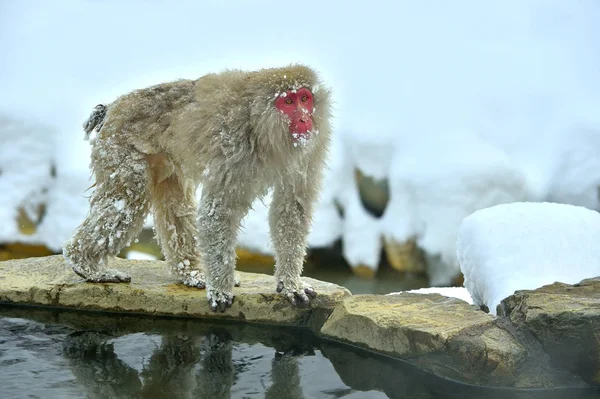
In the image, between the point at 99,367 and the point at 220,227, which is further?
the point at 220,227

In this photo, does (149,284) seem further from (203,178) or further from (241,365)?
(241,365)

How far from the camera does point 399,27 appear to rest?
866cm

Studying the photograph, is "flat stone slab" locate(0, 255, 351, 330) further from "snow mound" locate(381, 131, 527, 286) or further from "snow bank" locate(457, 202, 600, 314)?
"snow mound" locate(381, 131, 527, 286)

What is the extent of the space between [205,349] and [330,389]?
862mm

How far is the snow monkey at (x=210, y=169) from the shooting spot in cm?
375

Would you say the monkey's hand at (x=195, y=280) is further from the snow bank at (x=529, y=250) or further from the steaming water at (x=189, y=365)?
the snow bank at (x=529, y=250)

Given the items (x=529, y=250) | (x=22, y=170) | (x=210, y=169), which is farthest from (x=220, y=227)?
(x=22, y=170)

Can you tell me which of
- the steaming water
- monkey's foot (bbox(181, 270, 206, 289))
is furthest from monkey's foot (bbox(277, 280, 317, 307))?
monkey's foot (bbox(181, 270, 206, 289))

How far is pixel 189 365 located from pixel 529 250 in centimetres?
204

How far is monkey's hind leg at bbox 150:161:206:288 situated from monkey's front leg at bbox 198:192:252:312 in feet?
1.96

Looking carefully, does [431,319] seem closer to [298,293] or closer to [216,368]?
[298,293]

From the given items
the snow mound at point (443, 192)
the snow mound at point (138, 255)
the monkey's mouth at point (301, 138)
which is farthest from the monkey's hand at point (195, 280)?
the snow mound at point (138, 255)

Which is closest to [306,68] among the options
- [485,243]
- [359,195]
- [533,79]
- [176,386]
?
[485,243]

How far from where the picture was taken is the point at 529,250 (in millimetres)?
3936
